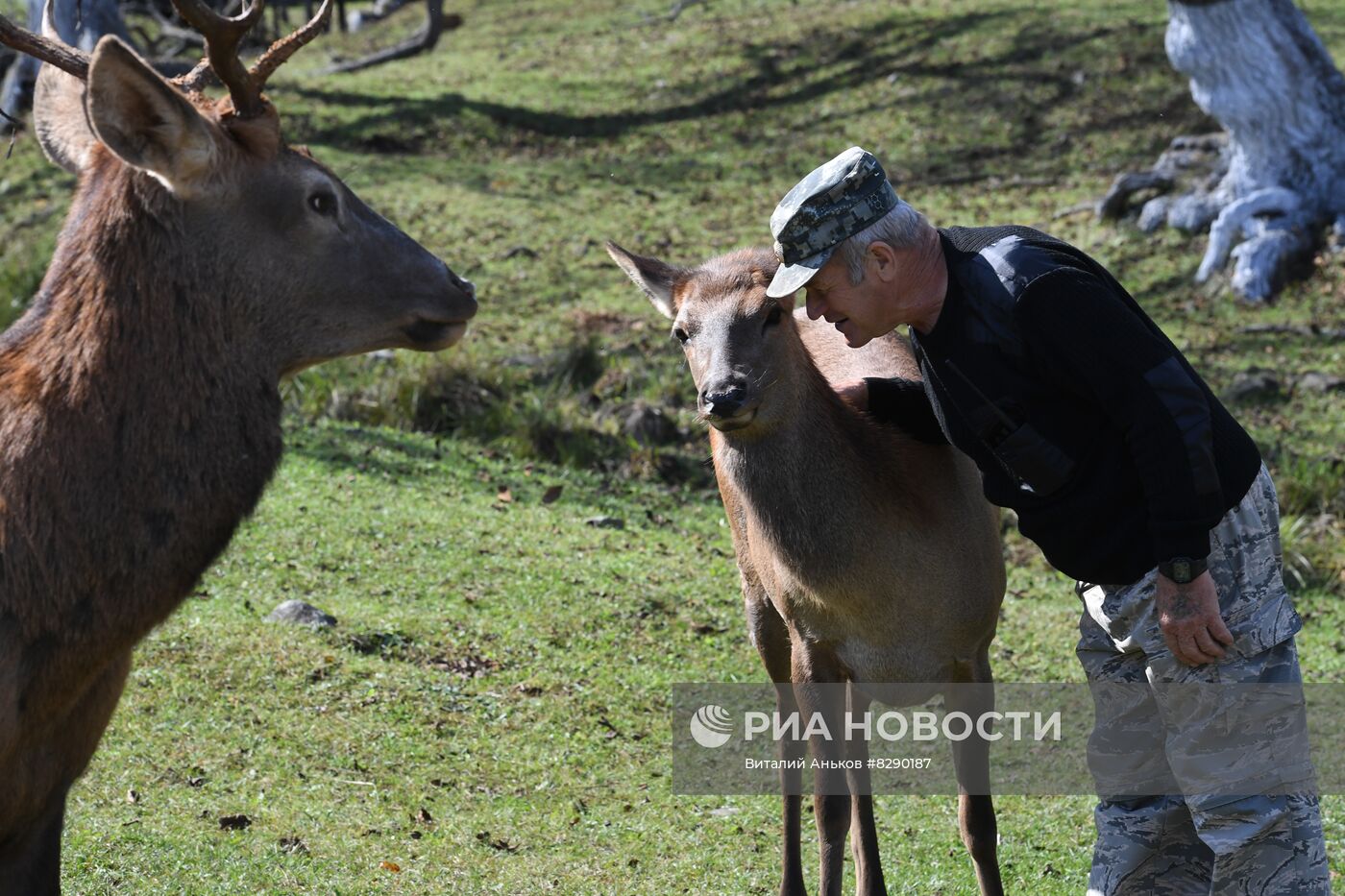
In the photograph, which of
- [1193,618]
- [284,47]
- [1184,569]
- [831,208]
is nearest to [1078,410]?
[1184,569]

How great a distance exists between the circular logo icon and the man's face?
3.43 meters

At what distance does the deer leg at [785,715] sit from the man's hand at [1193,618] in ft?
7.24

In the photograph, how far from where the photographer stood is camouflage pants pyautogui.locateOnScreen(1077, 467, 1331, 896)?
4.11 m

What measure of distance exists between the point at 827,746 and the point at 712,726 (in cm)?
211

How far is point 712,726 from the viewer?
24.6ft

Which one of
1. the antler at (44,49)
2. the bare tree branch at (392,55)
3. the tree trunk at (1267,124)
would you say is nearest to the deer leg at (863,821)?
the antler at (44,49)

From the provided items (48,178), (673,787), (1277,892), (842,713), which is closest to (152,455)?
(842,713)

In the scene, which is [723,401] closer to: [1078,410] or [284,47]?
[1078,410]

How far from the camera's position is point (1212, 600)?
13.1 feet

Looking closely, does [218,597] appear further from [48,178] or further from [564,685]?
[48,178]

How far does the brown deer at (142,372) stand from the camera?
3844 millimetres

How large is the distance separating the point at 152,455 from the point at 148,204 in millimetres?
655

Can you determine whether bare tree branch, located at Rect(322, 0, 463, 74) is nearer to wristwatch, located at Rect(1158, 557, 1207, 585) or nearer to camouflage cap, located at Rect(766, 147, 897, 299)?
camouflage cap, located at Rect(766, 147, 897, 299)

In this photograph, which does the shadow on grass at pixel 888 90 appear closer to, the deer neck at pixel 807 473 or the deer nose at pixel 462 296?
the deer neck at pixel 807 473
